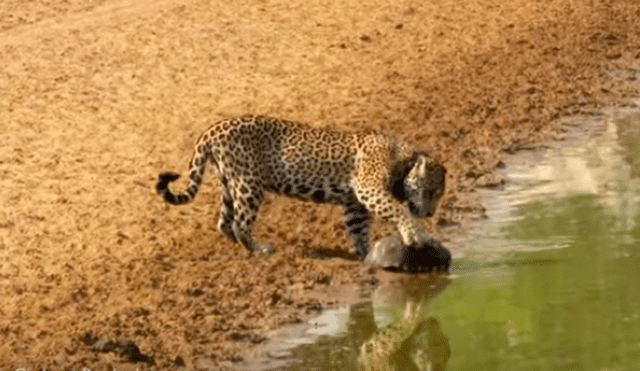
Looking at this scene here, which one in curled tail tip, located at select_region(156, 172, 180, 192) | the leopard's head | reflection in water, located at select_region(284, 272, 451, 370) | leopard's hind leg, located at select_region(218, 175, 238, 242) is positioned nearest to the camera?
reflection in water, located at select_region(284, 272, 451, 370)

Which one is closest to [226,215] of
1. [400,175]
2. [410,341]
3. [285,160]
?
[285,160]

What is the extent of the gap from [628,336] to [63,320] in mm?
4009

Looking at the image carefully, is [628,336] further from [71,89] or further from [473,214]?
[71,89]

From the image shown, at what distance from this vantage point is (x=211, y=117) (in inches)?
781

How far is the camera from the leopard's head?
14727mm

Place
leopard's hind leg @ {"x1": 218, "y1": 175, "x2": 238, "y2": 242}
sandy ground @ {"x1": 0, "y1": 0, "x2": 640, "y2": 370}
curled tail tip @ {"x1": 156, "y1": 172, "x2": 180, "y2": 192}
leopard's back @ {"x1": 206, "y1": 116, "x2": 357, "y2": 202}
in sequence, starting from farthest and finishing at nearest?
1. leopard's hind leg @ {"x1": 218, "y1": 175, "x2": 238, "y2": 242}
2. leopard's back @ {"x1": 206, "y1": 116, "x2": 357, "y2": 202}
3. curled tail tip @ {"x1": 156, "y1": 172, "x2": 180, "y2": 192}
4. sandy ground @ {"x1": 0, "y1": 0, "x2": 640, "y2": 370}

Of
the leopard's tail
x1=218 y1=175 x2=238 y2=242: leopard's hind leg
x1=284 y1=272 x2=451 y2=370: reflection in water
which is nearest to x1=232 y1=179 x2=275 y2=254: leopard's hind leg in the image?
x1=218 y1=175 x2=238 y2=242: leopard's hind leg

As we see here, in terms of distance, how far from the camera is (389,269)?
14.7 meters

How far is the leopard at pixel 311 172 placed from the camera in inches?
582

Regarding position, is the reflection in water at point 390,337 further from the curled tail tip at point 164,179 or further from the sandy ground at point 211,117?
the curled tail tip at point 164,179

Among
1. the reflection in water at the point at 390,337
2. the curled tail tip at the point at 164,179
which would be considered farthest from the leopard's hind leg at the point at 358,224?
the curled tail tip at the point at 164,179

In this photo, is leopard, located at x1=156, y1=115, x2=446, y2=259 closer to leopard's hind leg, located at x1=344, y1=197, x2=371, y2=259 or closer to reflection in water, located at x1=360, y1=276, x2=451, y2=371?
leopard's hind leg, located at x1=344, y1=197, x2=371, y2=259

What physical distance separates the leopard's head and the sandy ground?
0.65 meters

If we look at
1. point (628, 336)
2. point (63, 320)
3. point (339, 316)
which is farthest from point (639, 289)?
point (63, 320)
